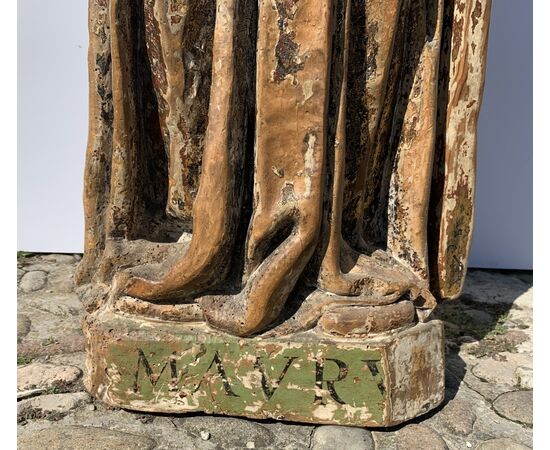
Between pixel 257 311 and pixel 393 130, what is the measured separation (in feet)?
2.15

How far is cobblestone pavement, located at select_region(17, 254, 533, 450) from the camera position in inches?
60.9

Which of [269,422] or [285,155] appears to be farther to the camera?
[269,422]

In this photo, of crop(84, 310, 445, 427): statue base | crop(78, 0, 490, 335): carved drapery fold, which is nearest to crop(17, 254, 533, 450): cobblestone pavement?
crop(84, 310, 445, 427): statue base

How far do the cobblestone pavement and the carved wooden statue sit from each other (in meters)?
0.05

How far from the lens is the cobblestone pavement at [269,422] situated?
1546 mm

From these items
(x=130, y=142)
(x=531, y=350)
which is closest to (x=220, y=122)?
(x=130, y=142)

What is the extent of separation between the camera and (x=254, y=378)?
1.60m

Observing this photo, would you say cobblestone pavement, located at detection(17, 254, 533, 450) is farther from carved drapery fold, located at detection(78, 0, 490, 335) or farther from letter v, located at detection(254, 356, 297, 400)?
carved drapery fold, located at detection(78, 0, 490, 335)

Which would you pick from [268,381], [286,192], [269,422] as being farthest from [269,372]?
[286,192]

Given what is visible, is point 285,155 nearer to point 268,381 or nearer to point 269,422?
point 268,381

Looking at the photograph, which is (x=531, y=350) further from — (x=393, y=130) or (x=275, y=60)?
(x=275, y=60)

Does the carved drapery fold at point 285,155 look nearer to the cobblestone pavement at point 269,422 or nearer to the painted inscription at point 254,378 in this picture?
the painted inscription at point 254,378

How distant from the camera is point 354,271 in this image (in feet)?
5.47

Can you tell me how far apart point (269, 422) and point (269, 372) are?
155mm
